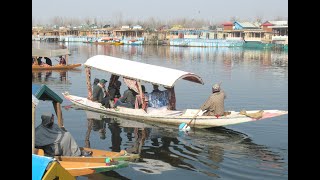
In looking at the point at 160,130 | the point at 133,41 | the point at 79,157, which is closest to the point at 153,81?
the point at 160,130

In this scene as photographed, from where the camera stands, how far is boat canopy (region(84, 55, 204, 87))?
1527cm

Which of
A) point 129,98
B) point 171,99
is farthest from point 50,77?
point 171,99

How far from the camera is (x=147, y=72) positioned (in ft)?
52.5

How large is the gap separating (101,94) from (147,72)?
293 cm

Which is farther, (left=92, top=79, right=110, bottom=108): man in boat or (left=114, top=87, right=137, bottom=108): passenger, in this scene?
(left=92, top=79, right=110, bottom=108): man in boat

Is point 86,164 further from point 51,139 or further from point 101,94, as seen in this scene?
point 101,94

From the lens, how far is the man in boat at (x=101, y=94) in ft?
57.0

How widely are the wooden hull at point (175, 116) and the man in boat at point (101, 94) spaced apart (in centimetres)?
21

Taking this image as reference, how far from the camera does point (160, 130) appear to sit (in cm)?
1497

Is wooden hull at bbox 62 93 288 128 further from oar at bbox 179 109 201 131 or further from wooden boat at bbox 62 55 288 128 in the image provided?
oar at bbox 179 109 201 131

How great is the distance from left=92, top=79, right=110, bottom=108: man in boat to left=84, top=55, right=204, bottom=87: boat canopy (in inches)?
28.0

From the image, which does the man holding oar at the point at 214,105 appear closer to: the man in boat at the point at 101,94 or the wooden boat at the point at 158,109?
the wooden boat at the point at 158,109

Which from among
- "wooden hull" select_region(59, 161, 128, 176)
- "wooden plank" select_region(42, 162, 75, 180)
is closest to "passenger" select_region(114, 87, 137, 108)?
"wooden hull" select_region(59, 161, 128, 176)
